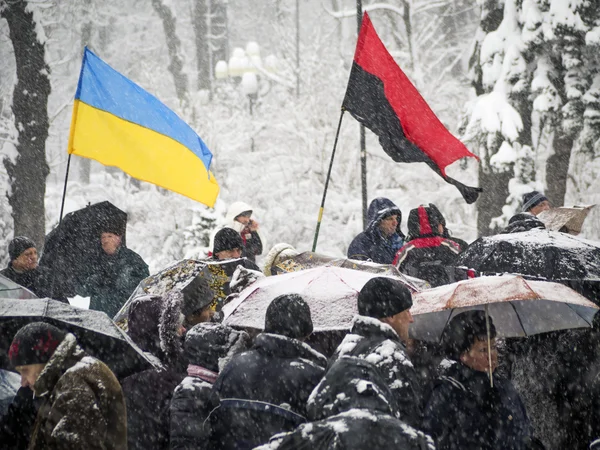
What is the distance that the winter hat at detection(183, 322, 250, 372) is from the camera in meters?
4.14

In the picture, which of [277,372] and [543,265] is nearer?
[277,372]

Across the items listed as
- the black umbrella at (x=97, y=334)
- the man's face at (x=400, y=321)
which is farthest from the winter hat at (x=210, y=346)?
the man's face at (x=400, y=321)

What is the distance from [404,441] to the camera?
7.80ft

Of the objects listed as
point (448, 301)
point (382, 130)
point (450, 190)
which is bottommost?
point (450, 190)

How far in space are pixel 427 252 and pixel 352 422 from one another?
14.7 ft

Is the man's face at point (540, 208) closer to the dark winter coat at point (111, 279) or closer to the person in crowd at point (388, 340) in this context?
the dark winter coat at point (111, 279)

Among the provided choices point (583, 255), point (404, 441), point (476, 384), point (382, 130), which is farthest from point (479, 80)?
point (404, 441)

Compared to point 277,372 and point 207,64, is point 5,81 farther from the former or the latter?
point 277,372

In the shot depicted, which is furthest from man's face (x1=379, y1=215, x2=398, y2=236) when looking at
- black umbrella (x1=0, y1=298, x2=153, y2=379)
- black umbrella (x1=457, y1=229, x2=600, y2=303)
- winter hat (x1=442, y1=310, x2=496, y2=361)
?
black umbrella (x1=0, y1=298, x2=153, y2=379)

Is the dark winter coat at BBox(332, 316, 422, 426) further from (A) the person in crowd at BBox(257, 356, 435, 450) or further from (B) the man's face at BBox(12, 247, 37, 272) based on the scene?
(B) the man's face at BBox(12, 247, 37, 272)

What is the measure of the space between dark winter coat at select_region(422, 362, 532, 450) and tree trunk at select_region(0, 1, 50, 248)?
A: 33.2 ft

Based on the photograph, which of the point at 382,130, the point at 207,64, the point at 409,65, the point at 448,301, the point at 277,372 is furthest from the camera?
the point at 207,64

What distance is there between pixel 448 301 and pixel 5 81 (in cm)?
2135

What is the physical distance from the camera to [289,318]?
3.64 m
